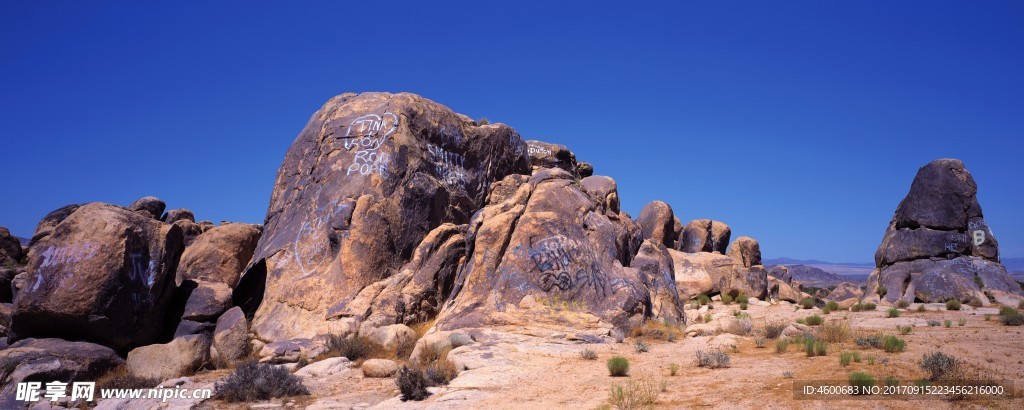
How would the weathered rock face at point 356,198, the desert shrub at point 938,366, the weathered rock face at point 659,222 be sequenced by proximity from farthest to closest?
the weathered rock face at point 659,222, the weathered rock face at point 356,198, the desert shrub at point 938,366

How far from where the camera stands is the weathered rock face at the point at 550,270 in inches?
524

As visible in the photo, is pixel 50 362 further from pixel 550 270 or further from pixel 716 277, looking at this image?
pixel 716 277

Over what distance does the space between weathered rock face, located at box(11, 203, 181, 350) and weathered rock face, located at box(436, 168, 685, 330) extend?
534 centimetres

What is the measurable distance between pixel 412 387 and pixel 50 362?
5.75 meters

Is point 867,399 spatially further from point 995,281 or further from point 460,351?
point 995,281

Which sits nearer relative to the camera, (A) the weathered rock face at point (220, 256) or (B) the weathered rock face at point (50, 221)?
(A) the weathered rock face at point (220, 256)

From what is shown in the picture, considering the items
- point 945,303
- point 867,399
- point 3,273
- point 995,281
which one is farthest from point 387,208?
point 995,281

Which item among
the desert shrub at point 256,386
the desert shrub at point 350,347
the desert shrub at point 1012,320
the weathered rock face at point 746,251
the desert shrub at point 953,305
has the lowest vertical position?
the desert shrub at point 256,386

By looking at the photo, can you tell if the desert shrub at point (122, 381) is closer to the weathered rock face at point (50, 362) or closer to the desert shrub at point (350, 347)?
the weathered rock face at point (50, 362)

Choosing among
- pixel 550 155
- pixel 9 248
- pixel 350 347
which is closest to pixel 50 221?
pixel 9 248

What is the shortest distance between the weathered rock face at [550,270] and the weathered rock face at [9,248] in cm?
1665

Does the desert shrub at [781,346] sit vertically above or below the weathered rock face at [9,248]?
below

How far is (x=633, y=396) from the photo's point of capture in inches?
300

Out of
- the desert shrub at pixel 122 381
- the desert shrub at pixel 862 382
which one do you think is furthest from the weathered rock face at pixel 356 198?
the desert shrub at pixel 862 382
